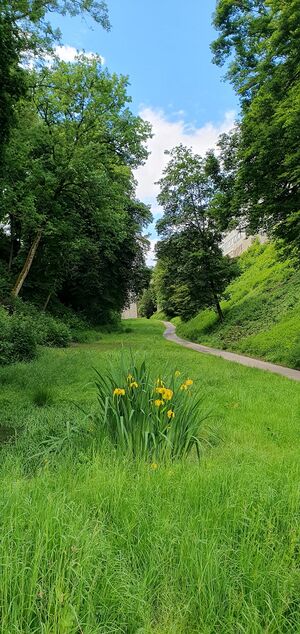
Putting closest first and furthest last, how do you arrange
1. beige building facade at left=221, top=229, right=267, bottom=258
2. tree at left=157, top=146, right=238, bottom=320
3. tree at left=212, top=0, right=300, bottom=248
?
tree at left=212, top=0, right=300, bottom=248 → tree at left=157, top=146, right=238, bottom=320 → beige building facade at left=221, top=229, right=267, bottom=258

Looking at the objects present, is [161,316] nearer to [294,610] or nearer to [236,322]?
[236,322]

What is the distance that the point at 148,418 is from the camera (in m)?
3.60

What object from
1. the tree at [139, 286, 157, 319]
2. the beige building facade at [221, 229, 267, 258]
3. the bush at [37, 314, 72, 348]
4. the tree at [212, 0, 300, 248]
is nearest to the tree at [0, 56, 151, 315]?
the bush at [37, 314, 72, 348]

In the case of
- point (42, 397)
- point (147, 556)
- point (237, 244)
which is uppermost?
point (237, 244)

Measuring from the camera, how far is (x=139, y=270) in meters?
32.0

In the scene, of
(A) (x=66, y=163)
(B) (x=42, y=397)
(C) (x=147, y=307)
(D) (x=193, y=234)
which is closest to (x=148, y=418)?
(B) (x=42, y=397)

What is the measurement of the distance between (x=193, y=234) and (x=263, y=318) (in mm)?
8991

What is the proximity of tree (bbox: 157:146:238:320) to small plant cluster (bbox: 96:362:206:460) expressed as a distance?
70.4 feet

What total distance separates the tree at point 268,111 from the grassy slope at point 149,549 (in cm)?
839

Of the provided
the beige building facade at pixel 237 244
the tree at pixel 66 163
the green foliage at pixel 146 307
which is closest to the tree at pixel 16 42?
the tree at pixel 66 163

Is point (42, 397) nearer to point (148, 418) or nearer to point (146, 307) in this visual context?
point (148, 418)

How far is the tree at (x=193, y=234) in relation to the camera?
2544cm

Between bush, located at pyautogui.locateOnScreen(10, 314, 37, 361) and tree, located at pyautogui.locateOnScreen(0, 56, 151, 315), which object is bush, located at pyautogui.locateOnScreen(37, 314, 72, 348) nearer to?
tree, located at pyautogui.locateOnScreen(0, 56, 151, 315)

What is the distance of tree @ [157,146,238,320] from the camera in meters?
25.4
